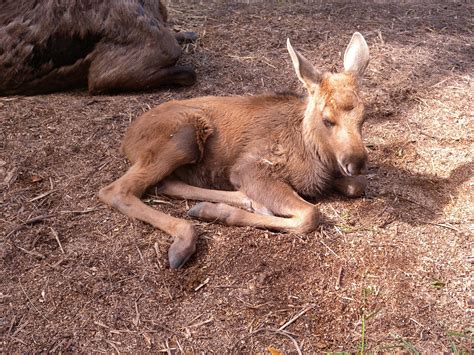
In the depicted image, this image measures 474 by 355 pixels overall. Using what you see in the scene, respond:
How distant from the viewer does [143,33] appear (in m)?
6.50

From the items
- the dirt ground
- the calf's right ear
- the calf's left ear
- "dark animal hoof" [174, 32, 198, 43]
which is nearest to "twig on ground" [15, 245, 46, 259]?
the dirt ground

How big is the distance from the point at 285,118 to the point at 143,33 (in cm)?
225

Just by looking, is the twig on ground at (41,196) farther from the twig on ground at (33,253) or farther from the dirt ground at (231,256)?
the twig on ground at (33,253)

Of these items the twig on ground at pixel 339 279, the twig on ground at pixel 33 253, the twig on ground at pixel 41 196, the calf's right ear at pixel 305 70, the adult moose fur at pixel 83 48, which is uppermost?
the calf's right ear at pixel 305 70

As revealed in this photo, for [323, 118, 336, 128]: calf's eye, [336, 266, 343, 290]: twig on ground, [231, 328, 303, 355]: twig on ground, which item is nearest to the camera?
[231, 328, 303, 355]: twig on ground

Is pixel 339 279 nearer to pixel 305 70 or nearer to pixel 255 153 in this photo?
pixel 255 153

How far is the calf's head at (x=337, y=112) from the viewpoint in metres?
4.39

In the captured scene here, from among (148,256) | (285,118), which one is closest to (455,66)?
(285,118)

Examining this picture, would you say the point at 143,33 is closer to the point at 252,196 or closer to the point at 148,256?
the point at 252,196

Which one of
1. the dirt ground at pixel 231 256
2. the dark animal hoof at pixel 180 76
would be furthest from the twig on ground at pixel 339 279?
Result: the dark animal hoof at pixel 180 76

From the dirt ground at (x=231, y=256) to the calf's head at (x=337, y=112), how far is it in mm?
501

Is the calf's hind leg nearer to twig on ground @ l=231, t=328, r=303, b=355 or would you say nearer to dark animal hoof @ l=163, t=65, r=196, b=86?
twig on ground @ l=231, t=328, r=303, b=355

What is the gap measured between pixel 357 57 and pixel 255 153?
1.16 metres

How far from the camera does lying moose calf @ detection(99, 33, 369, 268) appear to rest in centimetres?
450
